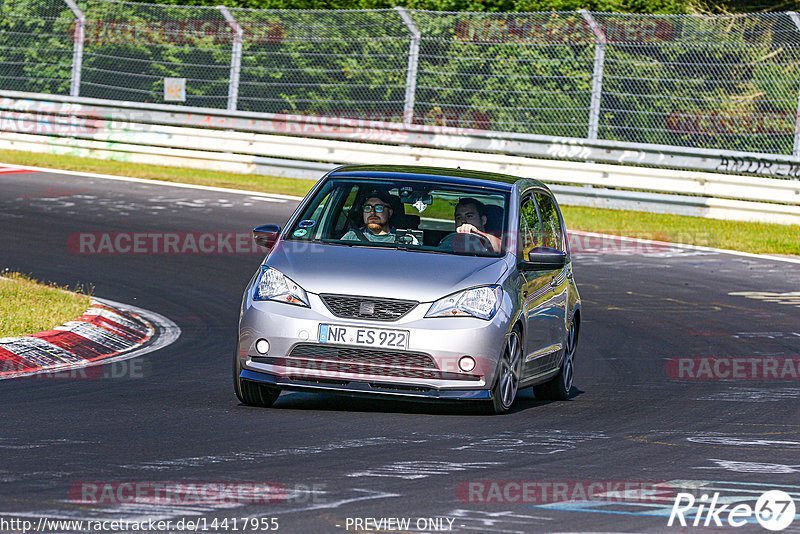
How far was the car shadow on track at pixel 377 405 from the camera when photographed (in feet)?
29.8

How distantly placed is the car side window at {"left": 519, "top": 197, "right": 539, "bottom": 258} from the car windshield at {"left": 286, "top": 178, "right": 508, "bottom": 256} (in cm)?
16

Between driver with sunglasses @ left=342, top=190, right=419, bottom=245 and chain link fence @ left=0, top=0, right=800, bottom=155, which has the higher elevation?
chain link fence @ left=0, top=0, right=800, bottom=155

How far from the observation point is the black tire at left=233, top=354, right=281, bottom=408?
8891mm

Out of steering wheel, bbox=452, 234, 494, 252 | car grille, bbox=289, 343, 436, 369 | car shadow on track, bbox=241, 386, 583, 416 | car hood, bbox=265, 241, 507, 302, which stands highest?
steering wheel, bbox=452, 234, 494, 252

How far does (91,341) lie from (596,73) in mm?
13289

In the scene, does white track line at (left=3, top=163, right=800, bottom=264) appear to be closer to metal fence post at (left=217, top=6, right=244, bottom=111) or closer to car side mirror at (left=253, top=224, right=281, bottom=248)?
metal fence post at (left=217, top=6, right=244, bottom=111)

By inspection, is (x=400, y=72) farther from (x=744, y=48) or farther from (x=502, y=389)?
(x=502, y=389)

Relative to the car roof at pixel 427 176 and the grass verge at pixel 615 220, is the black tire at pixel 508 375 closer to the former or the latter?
the car roof at pixel 427 176

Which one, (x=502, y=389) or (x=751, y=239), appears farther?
(x=751, y=239)

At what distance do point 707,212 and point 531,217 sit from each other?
496 inches

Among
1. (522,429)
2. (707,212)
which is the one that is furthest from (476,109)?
(522,429)

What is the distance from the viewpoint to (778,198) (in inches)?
845
